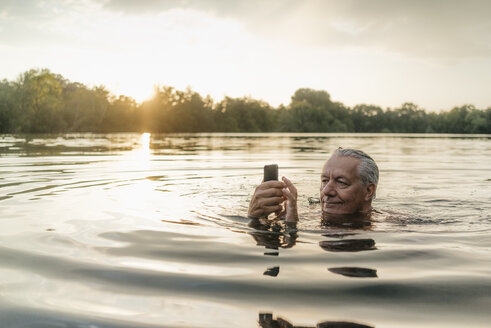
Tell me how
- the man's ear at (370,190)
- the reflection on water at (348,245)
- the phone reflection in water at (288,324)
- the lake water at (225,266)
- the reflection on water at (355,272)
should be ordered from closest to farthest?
the phone reflection in water at (288,324)
the lake water at (225,266)
the reflection on water at (355,272)
the reflection on water at (348,245)
the man's ear at (370,190)

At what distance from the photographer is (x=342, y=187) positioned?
515 centimetres

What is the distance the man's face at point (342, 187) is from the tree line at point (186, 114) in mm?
54479

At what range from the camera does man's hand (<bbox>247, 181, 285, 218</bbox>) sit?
430 cm

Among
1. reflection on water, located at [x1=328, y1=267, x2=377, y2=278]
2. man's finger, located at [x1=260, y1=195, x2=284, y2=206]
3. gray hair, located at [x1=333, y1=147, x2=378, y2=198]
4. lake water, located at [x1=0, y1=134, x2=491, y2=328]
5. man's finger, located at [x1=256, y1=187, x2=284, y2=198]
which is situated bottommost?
lake water, located at [x1=0, y1=134, x2=491, y2=328]

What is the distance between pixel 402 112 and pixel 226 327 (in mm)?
113117

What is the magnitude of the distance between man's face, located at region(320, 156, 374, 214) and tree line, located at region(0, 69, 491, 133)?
179ft

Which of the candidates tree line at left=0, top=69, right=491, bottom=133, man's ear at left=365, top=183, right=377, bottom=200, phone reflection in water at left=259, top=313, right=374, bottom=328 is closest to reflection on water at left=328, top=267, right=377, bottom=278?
phone reflection in water at left=259, top=313, right=374, bottom=328

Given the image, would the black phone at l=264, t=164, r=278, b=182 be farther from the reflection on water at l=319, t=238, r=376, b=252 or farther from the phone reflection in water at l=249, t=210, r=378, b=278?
the reflection on water at l=319, t=238, r=376, b=252

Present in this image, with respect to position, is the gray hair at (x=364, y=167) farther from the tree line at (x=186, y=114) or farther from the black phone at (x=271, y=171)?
the tree line at (x=186, y=114)

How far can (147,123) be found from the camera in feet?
289

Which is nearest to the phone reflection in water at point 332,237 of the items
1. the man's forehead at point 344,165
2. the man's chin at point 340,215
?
the man's chin at point 340,215

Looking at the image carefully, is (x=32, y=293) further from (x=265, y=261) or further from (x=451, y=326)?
(x=451, y=326)

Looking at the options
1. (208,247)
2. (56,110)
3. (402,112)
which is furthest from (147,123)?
(208,247)

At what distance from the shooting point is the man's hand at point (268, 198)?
14.1 feet
